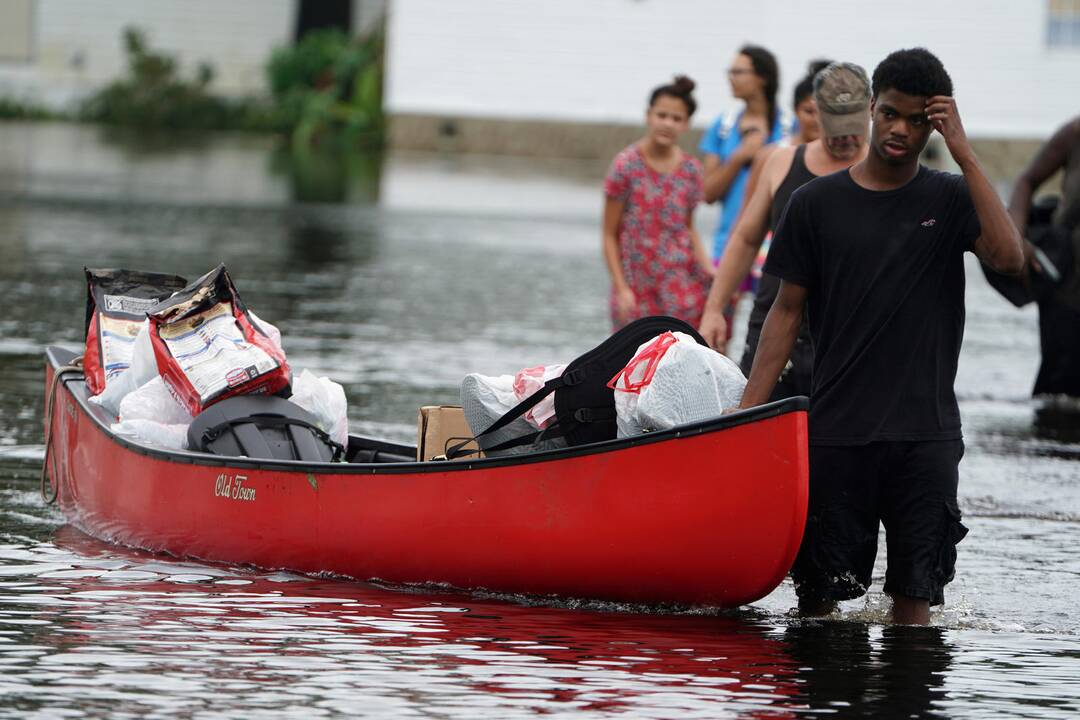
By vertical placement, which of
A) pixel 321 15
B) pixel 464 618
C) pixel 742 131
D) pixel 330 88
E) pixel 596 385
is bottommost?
pixel 464 618

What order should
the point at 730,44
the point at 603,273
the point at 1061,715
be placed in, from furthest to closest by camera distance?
the point at 730,44
the point at 603,273
the point at 1061,715

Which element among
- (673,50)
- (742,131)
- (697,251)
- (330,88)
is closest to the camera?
(697,251)

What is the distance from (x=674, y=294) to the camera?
10312 millimetres

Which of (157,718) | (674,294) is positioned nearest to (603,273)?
(674,294)

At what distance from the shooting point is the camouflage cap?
24.1ft

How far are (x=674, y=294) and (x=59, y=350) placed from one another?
119 inches

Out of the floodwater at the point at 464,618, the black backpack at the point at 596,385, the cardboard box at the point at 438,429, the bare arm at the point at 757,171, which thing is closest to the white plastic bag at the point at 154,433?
the floodwater at the point at 464,618

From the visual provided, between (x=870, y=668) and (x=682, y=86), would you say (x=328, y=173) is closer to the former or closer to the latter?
(x=682, y=86)

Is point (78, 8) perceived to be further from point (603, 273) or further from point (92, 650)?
point (92, 650)

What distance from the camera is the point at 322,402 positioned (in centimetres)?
784

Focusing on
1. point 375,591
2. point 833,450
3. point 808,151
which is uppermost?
point 808,151

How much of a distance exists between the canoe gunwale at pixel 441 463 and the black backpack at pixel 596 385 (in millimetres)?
293

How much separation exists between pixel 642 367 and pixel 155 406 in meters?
2.18

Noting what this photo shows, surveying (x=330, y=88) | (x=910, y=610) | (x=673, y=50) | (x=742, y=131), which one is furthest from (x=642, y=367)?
(x=330, y=88)
